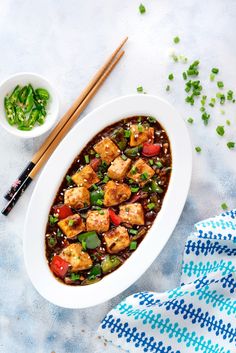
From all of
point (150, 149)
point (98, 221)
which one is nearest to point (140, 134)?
point (150, 149)

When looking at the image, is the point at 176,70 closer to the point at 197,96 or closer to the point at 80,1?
the point at 197,96

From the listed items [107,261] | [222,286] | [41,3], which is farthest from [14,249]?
[41,3]

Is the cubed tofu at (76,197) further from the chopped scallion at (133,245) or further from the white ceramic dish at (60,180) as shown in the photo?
the chopped scallion at (133,245)

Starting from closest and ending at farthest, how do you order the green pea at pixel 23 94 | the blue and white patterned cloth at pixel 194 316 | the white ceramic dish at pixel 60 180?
1. the white ceramic dish at pixel 60 180
2. the green pea at pixel 23 94
3. the blue and white patterned cloth at pixel 194 316

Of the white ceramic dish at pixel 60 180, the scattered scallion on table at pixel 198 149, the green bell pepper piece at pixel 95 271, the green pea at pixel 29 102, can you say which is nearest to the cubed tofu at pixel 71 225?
the white ceramic dish at pixel 60 180

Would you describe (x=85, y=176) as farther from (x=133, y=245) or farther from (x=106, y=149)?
(x=133, y=245)

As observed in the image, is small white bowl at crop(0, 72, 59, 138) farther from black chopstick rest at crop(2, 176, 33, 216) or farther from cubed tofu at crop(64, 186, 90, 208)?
cubed tofu at crop(64, 186, 90, 208)

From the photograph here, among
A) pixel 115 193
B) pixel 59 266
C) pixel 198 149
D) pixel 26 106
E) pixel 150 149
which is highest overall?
pixel 198 149
